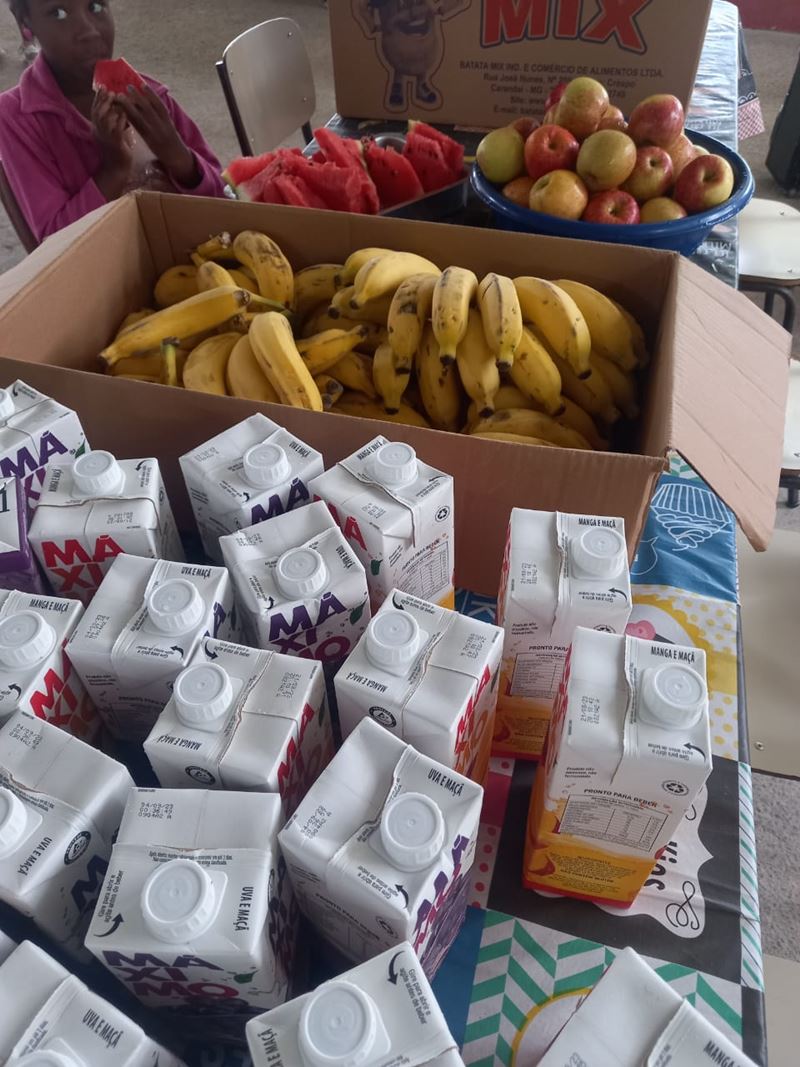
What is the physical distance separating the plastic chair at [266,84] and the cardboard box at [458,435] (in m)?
0.86

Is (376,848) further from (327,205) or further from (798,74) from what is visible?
(798,74)

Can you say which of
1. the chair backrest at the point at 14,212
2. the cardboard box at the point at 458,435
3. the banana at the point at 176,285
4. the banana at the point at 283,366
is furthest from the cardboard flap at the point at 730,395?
the chair backrest at the point at 14,212

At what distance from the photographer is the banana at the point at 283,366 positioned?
3.10 feet

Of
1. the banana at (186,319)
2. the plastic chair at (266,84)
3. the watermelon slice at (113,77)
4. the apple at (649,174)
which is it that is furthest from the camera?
the plastic chair at (266,84)

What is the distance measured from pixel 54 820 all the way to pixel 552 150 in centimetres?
127

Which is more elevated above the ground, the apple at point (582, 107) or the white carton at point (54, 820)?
the apple at point (582, 107)

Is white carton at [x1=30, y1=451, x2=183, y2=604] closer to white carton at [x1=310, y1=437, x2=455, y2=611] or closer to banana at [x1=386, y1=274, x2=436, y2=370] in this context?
white carton at [x1=310, y1=437, x2=455, y2=611]

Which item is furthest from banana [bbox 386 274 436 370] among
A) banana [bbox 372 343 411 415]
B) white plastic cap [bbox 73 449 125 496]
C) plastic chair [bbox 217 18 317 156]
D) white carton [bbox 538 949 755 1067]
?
plastic chair [bbox 217 18 317 156]

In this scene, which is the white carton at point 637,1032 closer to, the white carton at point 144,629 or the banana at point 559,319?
the white carton at point 144,629

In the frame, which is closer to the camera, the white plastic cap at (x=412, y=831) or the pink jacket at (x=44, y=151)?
the white plastic cap at (x=412, y=831)

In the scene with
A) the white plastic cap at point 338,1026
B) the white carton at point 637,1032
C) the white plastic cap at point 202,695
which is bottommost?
the white carton at point 637,1032

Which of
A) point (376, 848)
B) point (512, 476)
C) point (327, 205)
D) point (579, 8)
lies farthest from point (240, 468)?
point (579, 8)

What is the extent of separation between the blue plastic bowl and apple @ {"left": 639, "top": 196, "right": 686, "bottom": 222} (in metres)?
0.02

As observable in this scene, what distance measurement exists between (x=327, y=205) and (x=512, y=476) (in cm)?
82
